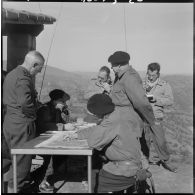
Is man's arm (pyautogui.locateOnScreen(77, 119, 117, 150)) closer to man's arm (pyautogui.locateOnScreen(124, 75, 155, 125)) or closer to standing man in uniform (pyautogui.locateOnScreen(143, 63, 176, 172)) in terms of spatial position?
man's arm (pyautogui.locateOnScreen(124, 75, 155, 125))

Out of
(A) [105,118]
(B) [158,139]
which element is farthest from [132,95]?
(B) [158,139]

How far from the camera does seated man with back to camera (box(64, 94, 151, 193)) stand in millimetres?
3387

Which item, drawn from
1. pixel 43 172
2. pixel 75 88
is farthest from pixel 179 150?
pixel 75 88

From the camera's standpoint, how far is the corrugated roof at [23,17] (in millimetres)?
4634

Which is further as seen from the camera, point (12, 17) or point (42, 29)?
point (42, 29)

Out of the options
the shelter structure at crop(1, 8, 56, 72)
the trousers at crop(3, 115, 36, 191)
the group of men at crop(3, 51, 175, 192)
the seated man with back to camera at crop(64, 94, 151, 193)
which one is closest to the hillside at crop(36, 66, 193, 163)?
the group of men at crop(3, 51, 175, 192)

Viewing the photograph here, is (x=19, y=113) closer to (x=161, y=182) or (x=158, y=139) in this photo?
(x=161, y=182)

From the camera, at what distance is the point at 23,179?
3861mm

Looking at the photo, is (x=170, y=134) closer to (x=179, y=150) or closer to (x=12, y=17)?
(x=179, y=150)

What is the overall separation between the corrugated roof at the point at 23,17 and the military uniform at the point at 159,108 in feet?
6.32

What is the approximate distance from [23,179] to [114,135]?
1138 millimetres

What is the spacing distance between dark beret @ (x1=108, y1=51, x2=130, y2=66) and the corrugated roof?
1.29 m

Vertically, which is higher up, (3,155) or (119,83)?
(119,83)

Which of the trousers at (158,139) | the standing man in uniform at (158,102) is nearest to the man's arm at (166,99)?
the standing man in uniform at (158,102)
